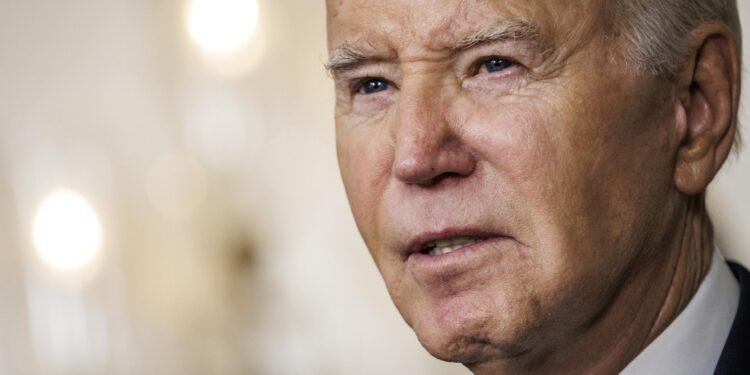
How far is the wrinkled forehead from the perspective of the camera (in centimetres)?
183

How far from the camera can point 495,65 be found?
1888mm

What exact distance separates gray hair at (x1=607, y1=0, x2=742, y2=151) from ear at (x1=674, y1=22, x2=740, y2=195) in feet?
0.13

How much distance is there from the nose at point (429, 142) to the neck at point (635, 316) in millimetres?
361

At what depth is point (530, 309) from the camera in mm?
1851

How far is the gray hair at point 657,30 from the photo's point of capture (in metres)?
1.88

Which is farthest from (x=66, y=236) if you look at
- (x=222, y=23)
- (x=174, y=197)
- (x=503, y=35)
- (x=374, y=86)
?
(x=503, y=35)

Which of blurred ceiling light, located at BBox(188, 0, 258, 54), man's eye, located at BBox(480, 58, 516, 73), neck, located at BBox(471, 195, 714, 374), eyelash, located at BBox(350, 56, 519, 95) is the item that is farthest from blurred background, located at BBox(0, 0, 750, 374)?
man's eye, located at BBox(480, 58, 516, 73)

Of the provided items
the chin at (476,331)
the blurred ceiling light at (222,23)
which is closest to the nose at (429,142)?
the chin at (476,331)

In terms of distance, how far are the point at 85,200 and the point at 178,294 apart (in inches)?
22.3

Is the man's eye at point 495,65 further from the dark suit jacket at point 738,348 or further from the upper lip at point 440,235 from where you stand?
the dark suit jacket at point 738,348

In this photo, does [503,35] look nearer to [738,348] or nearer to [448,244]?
[448,244]

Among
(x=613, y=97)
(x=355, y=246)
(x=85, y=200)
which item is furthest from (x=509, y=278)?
(x=85, y=200)

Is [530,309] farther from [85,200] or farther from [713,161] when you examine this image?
[85,200]

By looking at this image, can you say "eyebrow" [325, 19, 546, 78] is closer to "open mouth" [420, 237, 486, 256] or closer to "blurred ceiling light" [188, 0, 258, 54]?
"open mouth" [420, 237, 486, 256]
